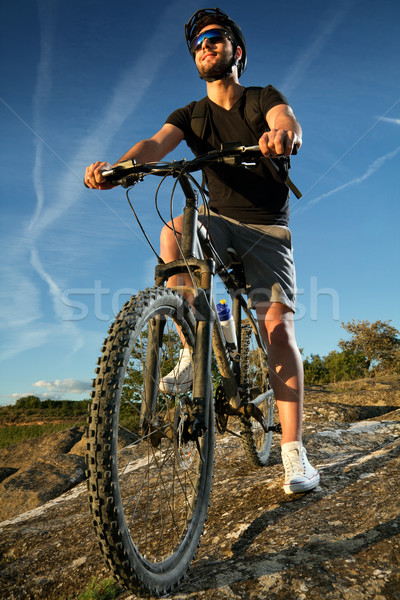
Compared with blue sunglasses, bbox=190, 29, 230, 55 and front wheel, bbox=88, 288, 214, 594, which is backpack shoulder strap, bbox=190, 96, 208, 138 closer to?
blue sunglasses, bbox=190, 29, 230, 55

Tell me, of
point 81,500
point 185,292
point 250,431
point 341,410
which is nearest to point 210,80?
point 185,292

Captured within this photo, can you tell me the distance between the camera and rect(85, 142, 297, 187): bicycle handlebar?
2.09 metres

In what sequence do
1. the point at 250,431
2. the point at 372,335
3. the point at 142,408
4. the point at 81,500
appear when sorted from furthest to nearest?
1. the point at 372,335
2. the point at 81,500
3. the point at 250,431
4. the point at 142,408

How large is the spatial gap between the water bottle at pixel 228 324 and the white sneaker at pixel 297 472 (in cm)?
80

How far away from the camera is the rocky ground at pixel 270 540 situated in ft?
5.34

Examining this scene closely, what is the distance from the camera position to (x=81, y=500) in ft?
13.0

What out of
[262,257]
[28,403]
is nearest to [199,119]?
[262,257]

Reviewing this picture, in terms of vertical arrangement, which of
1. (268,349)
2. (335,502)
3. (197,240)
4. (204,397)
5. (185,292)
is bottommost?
(335,502)

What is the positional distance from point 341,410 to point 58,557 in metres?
4.39

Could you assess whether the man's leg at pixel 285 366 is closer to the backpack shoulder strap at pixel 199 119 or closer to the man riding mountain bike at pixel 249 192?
the man riding mountain bike at pixel 249 192

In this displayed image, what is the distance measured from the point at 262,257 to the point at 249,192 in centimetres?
48

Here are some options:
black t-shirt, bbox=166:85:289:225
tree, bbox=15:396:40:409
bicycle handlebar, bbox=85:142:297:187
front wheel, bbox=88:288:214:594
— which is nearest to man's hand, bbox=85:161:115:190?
bicycle handlebar, bbox=85:142:297:187

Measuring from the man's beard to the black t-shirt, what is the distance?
20 cm

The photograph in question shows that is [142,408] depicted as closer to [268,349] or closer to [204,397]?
[204,397]
